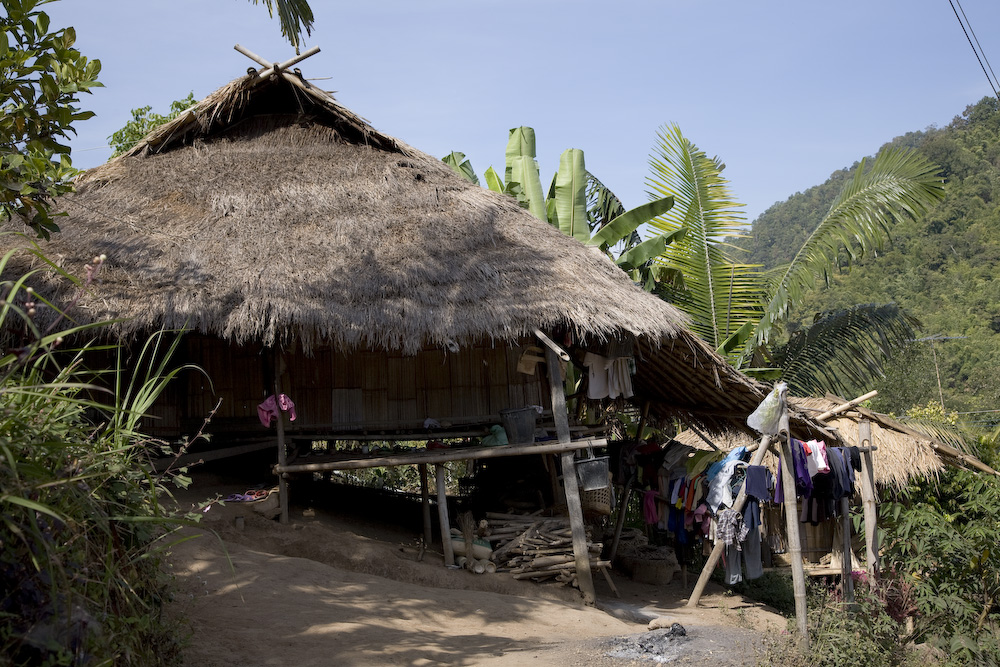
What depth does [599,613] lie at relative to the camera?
7.61 meters

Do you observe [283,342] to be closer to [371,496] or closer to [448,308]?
[448,308]

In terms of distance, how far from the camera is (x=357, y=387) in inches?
358

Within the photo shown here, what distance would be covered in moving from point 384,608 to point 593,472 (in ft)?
8.63

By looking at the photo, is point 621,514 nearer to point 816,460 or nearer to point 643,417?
point 643,417

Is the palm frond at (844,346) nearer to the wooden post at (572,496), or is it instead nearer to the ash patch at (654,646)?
the wooden post at (572,496)

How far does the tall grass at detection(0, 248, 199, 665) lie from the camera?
2.95 meters

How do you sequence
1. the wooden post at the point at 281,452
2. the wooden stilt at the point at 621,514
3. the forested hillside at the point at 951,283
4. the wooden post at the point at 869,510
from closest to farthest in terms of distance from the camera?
the wooden post at the point at 869,510 < the wooden post at the point at 281,452 < the wooden stilt at the point at 621,514 < the forested hillside at the point at 951,283

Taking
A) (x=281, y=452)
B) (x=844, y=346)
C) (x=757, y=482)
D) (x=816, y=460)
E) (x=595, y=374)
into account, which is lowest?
(x=757, y=482)

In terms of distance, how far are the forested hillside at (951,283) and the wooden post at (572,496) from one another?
1404 centimetres

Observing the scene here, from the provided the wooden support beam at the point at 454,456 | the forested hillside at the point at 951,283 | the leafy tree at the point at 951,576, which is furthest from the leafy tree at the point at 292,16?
the forested hillside at the point at 951,283

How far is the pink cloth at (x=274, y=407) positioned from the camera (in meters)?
8.31

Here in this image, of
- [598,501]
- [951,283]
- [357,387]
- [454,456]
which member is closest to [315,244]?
[357,387]

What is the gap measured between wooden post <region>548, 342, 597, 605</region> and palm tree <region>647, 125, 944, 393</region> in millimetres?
4211

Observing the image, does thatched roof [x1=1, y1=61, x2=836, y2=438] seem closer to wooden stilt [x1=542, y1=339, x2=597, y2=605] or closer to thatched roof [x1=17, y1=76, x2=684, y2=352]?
thatched roof [x1=17, y1=76, x2=684, y2=352]
